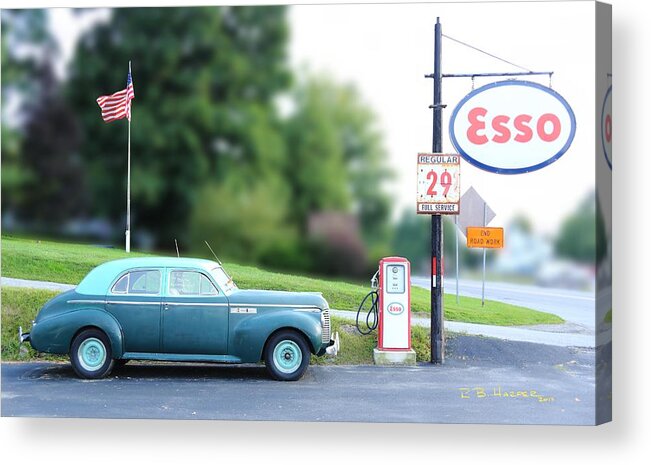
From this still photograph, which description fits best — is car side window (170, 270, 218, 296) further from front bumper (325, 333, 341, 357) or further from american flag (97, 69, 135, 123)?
american flag (97, 69, 135, 123)

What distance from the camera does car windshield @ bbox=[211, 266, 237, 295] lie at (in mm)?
12273

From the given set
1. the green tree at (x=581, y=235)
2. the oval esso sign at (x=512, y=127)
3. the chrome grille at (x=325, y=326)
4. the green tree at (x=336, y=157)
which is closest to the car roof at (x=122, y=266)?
the green tree at (x=336, y=157)

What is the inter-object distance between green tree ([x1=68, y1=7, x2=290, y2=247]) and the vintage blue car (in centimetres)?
70

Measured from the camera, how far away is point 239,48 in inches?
486

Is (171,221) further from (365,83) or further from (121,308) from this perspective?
(365,83)

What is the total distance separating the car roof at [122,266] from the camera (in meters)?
12.3

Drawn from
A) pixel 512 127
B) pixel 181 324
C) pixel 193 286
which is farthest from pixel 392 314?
pixel 512 127

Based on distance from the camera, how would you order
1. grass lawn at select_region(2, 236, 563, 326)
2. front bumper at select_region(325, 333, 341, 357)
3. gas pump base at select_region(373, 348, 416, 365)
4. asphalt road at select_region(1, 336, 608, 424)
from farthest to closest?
gas pump base at select_region(373, 348, 416, 365)
grass lawn at select_region(2, 236, 563, 326)
front bumper at select_region(325, 333, 341, 357)
asphalt road at select_region(1, 336, 608, 424)

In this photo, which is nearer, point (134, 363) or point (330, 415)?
point (330, 415)

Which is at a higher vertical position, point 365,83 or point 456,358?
point 365,83

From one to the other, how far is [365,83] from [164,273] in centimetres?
344

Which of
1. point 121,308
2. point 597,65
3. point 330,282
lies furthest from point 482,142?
point 121,308

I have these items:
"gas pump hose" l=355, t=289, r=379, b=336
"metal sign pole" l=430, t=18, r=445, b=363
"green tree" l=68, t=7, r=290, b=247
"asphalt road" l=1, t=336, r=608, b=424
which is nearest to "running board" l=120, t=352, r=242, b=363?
"asphalt road" l=1, t=336, r=608, b=424

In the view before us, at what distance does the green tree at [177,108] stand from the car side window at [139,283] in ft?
1.66
